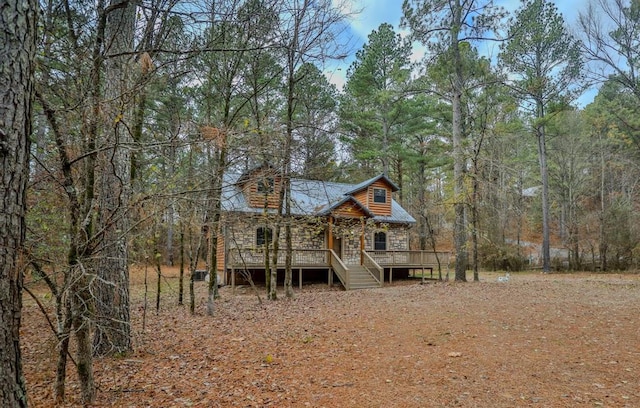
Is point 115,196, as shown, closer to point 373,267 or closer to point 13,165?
point 13,165

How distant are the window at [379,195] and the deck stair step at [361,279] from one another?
4.33 meters

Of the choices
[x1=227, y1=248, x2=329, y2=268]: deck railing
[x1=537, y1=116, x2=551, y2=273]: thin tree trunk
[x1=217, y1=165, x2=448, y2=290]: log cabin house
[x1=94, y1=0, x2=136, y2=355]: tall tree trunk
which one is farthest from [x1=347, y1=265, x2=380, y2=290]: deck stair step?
[x1=537, y1=116, x2=551, y2=273]: thin tree trunk

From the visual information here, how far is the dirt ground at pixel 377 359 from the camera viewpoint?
3.62m

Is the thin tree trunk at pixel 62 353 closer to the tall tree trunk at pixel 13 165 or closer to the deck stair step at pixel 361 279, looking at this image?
the tall tree trunk at pixel 13 165

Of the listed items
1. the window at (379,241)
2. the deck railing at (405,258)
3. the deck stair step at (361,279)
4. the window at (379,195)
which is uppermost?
the window at (379,195)

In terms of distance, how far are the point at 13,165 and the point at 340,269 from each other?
1352 centimetres

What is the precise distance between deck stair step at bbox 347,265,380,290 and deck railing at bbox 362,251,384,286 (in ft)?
0.83

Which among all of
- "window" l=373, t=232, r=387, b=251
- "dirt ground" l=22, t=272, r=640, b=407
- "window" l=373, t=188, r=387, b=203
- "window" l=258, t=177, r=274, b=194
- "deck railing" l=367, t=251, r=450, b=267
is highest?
"window" l=373, t=188, r=387, b=203

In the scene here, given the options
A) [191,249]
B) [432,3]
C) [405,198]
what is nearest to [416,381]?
[191,249]

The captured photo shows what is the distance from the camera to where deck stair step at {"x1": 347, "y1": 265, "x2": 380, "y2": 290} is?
14281mm

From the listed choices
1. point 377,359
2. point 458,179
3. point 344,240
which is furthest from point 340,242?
point 377,359

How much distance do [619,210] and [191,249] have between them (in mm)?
22286

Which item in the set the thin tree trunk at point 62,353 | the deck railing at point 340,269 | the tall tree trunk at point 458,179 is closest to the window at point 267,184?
the thin tree trunk at point 62,353

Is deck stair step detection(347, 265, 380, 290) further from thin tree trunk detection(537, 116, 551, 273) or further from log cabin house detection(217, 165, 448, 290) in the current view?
thin tree trunk detection(537, 116, 551, 273)
